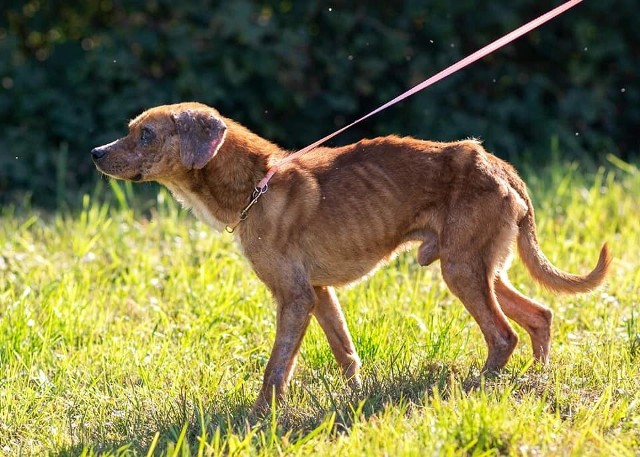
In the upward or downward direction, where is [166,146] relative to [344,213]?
upward

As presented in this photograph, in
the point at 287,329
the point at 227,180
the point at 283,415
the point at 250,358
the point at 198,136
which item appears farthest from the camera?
the point at 250,358

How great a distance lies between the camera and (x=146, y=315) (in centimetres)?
593

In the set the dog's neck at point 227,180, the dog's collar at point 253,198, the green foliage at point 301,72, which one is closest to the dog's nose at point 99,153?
the dog's neck at point 227,180

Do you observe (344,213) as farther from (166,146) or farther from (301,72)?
(301,72)

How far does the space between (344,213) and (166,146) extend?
87 cm

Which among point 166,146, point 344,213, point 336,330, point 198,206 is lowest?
point 336,330

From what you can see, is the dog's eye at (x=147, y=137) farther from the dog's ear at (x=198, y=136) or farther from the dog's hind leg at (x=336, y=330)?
the dog's hind leg at (x=336, y=330)

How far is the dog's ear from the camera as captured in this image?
4.89 metres

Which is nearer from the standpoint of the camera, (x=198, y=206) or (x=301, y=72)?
(x=198, y=206)

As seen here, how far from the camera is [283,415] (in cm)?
455

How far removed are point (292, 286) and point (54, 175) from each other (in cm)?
475

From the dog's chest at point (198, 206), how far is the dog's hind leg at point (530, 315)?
1.38 metres

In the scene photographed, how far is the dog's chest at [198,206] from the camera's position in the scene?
508 cm

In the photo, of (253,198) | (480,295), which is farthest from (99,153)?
(480,295)
